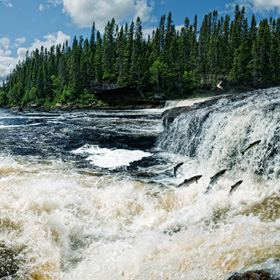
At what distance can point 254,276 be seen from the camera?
277 centimetres

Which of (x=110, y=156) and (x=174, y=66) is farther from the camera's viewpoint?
(x=174, y=66)

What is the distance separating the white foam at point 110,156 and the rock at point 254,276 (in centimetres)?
742

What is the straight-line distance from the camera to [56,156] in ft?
36.9

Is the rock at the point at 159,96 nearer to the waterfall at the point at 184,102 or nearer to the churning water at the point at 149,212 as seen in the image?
the waterfall at the point at 184,102

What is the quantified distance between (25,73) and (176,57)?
234 ft

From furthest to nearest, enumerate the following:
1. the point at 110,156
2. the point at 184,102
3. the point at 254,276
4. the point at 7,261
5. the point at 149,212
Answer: the point at 184,102 < the point at 110,156 < the point at 149,212 < the point at 7,261 < the point at 254,276

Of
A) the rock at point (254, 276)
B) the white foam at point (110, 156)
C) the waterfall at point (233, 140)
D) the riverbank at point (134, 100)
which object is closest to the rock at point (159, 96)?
the riverbank at point (134, 100)

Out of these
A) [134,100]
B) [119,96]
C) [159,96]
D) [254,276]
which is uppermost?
[119,96]

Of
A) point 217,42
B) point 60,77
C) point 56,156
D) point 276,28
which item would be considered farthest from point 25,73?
point 56,156

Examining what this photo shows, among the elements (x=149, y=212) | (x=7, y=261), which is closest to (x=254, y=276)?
(x=149, y=212)

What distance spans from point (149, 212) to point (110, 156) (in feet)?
20.9

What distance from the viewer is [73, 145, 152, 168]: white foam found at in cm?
1032

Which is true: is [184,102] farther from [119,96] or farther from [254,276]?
[254,276]

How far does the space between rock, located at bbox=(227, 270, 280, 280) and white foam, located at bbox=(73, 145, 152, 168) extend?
24.3 ft
